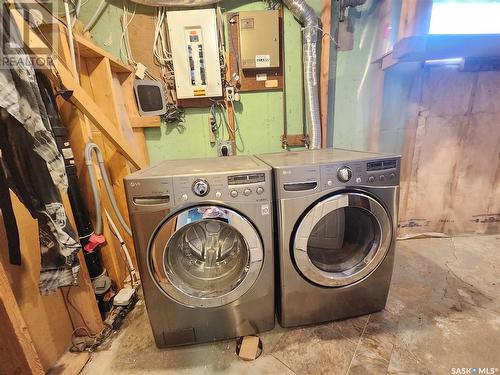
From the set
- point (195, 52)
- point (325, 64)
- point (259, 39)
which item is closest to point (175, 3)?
point (195, 52)

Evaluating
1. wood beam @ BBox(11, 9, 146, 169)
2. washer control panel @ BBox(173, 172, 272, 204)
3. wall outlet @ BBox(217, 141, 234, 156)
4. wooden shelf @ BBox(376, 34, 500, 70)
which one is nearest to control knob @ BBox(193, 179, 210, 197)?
washer control panel @ BBox(173, 172, 272, 204)

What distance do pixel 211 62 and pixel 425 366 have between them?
2.16 m

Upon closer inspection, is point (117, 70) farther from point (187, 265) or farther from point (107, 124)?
point (187, 265)

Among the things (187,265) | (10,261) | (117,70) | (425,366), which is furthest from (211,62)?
(425,366)

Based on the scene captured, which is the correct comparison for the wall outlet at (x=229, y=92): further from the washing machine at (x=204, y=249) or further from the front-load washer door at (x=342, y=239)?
the front-load washer door at (x=342, y=239)

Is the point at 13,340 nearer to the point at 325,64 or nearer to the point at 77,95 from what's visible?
the point at 77,95

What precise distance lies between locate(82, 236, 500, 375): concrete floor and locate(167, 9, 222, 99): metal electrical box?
1.57 meters

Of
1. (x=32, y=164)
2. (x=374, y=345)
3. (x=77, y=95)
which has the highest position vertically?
(x=77, y=95)

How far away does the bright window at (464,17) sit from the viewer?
4.25ft

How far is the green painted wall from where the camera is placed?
1.79 meters

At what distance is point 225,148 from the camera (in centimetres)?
193

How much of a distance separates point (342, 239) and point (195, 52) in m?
1.66

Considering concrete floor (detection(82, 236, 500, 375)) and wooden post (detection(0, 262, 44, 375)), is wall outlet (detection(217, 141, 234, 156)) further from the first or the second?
wooden post (detection(0, 262, 44, 375))

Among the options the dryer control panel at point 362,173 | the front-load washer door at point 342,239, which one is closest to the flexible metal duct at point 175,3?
the dryer control panel at point 362,173
